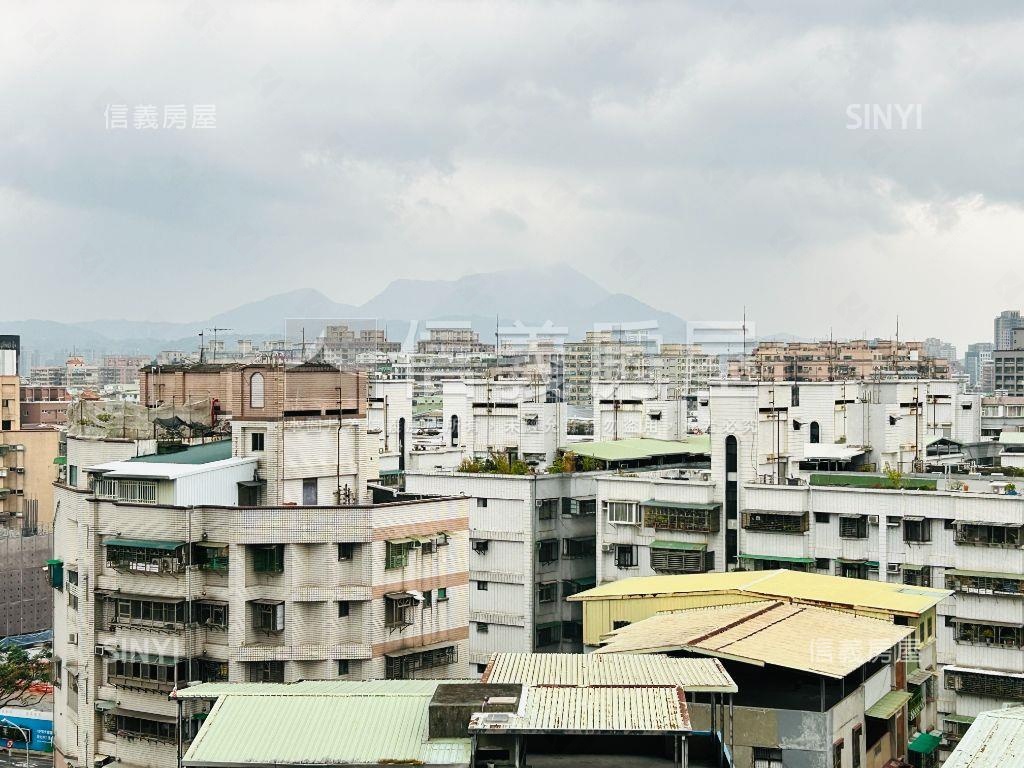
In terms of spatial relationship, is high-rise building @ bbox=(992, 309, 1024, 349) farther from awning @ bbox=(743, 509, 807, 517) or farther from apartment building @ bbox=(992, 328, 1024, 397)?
awning @ bbox=(743, 509, 807, 517)

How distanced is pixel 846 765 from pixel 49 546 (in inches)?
1225

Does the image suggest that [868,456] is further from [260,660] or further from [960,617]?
[260,660]

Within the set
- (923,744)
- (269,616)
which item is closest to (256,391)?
(269,616)

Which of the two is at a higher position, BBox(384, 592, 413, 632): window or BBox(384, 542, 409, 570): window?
BBox(384, 542, 409, 570): window

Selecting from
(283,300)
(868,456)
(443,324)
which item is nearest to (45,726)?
(868,456)

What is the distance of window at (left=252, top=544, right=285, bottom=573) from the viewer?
58.5ft

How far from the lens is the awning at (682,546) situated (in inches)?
976

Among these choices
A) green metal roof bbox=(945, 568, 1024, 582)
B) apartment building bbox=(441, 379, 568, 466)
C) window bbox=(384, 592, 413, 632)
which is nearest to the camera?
window bbox=(384, 592, 413, 632)

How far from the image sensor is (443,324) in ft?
372

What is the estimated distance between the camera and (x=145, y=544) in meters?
17.9

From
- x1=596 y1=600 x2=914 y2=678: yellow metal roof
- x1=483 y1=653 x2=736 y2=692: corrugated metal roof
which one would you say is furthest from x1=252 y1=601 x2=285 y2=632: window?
x1=596 y1=600 x2=914 y2=678: yellow metal roof

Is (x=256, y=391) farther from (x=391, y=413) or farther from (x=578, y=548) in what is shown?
(x=391, y=413)

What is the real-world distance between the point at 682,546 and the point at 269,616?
9643 mm

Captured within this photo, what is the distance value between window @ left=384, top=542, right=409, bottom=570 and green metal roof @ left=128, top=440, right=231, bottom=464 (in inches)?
123
